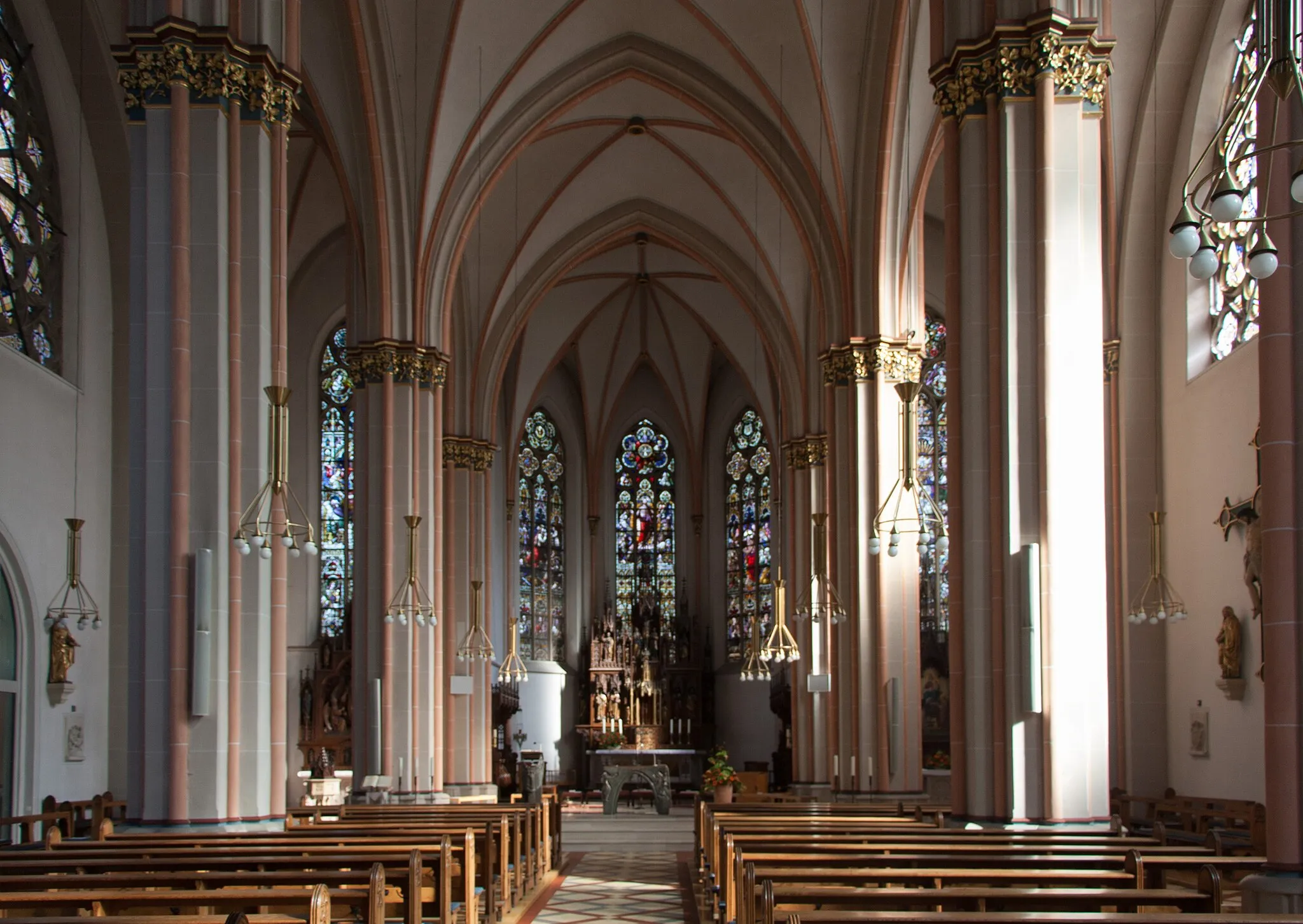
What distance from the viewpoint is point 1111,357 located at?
19625mm

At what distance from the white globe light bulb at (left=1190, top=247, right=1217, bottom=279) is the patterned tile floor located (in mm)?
8981

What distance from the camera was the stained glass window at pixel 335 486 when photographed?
92.7 ft

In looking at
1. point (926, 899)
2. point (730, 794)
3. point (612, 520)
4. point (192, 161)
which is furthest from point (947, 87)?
point (612, 520)

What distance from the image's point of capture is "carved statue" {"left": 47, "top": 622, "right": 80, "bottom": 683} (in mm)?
17906

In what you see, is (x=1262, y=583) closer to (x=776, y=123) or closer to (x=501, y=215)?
(x=776, y=123)

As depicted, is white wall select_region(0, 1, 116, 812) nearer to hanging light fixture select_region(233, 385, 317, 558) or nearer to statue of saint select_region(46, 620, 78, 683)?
statue of saint select_region(46, 620, 78, 683)

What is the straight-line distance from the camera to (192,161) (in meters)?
12.1

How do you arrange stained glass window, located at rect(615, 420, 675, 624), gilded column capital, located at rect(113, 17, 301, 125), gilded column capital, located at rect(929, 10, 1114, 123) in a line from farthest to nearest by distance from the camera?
stained glass window, located at rect(615, 420, 675, 624) < gilded column capital, located at rect(113, 17, 301, 125) < gilded column capital, located at rect(929, 10, 1114, 123)

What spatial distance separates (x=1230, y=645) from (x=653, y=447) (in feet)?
75.8

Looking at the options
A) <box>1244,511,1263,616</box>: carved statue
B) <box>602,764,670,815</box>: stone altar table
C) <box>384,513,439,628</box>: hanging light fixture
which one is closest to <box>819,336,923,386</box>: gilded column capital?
<box>1244,511,1263,616</box>: carved statue

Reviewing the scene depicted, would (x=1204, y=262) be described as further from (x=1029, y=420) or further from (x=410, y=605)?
(x=410, y=605)

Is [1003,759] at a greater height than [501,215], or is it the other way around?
[501,215]

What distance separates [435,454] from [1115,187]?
10.8 metres

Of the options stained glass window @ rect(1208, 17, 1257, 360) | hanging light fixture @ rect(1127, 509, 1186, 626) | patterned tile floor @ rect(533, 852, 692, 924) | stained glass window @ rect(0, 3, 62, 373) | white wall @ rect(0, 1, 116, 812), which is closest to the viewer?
patterned tile floor @ rect(533, 852, 692, 924)
